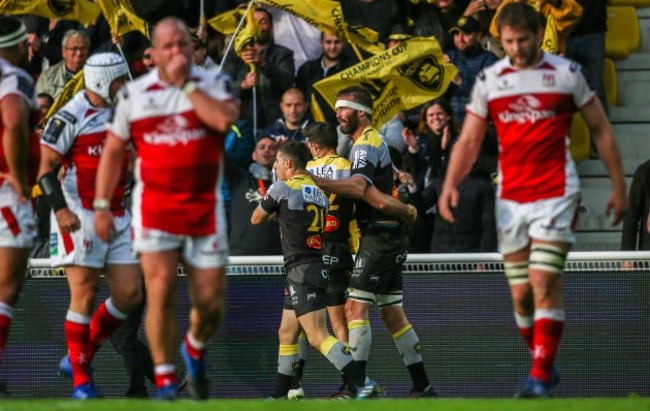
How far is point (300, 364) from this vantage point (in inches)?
580

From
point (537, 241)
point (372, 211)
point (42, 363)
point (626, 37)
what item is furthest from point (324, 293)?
point (626, 37)

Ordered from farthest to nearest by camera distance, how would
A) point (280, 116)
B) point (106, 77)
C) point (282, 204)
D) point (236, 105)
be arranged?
point (280, 116)
point (282, 204)
point (106, 77)
point (236, 105)

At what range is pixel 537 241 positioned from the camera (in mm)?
10789

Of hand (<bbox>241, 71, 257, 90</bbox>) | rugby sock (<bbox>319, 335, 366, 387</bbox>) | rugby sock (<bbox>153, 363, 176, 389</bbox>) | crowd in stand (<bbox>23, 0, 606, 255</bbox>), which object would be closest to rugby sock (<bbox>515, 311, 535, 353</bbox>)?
rugby sock (<bbox>153, 363, 176, 389</bbox>)

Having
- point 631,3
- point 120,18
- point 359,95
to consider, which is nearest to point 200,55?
point 120,18

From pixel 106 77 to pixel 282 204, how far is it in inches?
113

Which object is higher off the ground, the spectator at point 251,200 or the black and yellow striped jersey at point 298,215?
the black and yellow striped jersey at point 298,215

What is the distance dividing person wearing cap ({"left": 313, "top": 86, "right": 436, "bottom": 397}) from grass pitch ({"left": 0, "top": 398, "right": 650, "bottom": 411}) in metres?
3.75

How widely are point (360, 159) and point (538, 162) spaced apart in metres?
3.56

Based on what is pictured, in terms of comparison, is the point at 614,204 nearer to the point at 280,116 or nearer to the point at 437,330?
the point at 437,330

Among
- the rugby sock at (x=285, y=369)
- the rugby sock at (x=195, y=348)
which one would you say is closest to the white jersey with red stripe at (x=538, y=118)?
the rugby sock at (x=195, y=348)

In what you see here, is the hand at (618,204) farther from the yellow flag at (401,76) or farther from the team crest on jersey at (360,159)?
the yellow flag at (401,76)

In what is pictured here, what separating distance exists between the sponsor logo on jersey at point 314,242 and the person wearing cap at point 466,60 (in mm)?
4405

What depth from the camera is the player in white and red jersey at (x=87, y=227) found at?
11.9 meters
